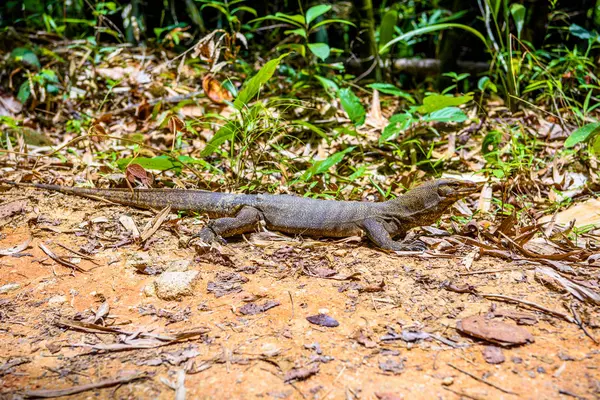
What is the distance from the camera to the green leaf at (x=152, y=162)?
497cm

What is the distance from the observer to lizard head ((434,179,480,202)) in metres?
4.46

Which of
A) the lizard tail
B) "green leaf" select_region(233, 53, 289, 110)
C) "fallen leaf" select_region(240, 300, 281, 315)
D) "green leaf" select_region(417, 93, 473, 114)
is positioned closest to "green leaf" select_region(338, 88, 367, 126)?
"green leaf" select_region(417, 93, 473, 114)

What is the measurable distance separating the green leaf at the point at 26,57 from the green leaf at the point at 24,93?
0.47 m

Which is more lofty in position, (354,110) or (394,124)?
(354,110)

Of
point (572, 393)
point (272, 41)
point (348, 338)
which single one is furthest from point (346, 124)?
point (572, 393)

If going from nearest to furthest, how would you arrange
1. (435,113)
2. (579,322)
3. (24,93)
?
(579,322), (435,113), (24,93)

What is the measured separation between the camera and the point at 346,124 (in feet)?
22.1

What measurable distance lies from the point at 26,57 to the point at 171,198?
4.46 m

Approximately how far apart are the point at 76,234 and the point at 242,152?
179 centimetres

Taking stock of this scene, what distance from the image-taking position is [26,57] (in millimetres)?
7531

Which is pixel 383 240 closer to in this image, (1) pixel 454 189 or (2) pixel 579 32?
(1) pixel 454 189

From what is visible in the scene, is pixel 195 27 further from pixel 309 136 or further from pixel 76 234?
pixel 76 234

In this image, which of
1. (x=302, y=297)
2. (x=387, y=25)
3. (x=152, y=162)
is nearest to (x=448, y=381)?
(x=302, y=297)

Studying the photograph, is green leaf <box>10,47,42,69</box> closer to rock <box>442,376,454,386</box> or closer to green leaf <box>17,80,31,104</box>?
green leaf <box>17,80,31,104</box>
